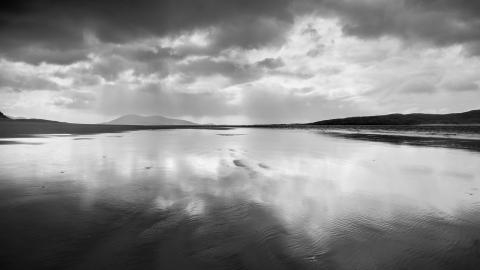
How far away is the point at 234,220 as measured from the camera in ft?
19.4

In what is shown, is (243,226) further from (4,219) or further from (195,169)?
(195,169)

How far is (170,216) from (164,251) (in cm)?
180

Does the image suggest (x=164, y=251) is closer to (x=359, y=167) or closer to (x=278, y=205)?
(x=278, y=205)

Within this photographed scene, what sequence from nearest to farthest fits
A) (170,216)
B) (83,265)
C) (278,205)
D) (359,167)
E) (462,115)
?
(83,265)
(170,216)
(278,205)
(359,167)
(462,115)

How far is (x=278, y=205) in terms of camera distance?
286 inches

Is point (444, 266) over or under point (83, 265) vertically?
under

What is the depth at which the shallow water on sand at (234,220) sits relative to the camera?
4164 mm

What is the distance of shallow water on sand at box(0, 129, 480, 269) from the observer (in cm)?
416

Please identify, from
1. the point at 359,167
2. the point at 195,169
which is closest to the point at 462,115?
the point at 359,167

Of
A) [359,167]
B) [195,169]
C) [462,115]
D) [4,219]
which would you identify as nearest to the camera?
[4,219]

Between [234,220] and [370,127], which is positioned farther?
[370,127]

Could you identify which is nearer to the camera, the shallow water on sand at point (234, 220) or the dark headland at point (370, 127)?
the shallow water on sand at point (234, 220)

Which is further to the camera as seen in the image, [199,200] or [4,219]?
[199,200]

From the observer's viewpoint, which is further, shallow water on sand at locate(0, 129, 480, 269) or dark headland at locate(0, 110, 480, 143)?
dark headland at locate(0, 110, 480, 143)
